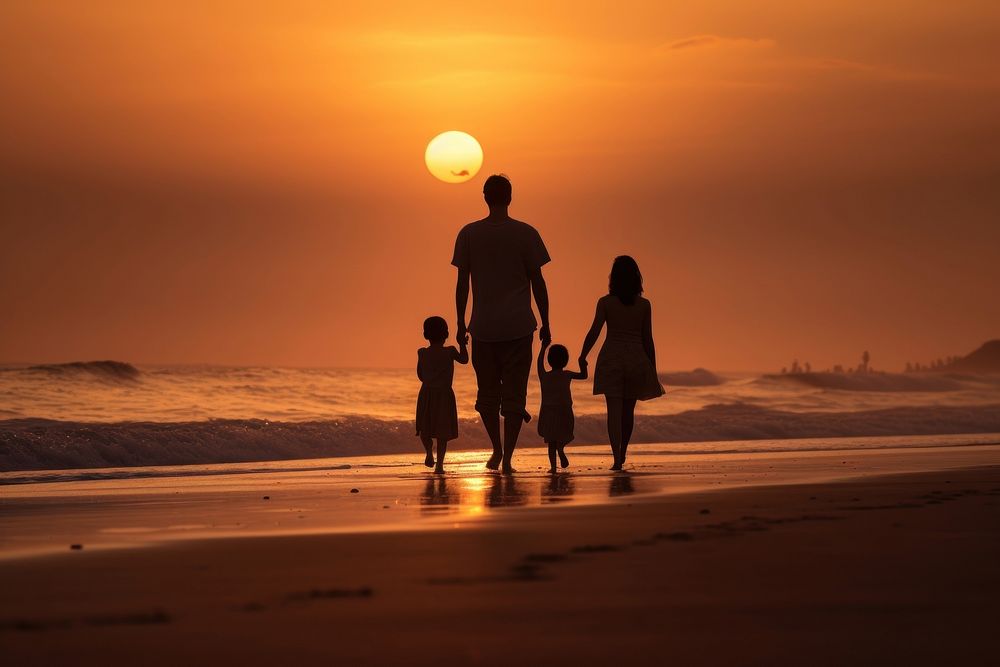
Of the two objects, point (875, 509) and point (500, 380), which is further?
point (500, 380)

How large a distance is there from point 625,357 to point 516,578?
8131 millimetres

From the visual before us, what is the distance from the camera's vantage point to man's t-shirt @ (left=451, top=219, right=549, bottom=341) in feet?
37.6

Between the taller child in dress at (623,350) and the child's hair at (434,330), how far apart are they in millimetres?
2020

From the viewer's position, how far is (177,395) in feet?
105

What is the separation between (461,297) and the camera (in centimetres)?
1188

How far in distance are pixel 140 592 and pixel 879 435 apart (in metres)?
23.3

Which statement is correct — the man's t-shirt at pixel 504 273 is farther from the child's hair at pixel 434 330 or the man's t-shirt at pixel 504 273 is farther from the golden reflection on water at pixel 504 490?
the child's hair at pixel 434 330

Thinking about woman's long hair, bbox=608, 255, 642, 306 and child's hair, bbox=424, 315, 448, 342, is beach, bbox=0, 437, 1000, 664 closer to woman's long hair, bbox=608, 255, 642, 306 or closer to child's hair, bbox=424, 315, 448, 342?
woman's long hair, bbox=608, 255, 642, 306

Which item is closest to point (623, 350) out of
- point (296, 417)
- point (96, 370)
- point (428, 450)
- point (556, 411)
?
point (556, 411)

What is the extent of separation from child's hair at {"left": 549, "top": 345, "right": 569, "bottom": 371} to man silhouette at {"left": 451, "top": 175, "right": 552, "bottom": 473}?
2.24 meters

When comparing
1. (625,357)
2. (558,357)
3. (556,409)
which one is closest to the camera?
(625,357)

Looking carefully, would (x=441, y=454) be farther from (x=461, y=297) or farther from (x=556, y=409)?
(x=461, y=297)

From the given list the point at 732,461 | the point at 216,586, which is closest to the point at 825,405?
the point at 732,461

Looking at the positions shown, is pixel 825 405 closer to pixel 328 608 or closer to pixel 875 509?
pixel 875 509
